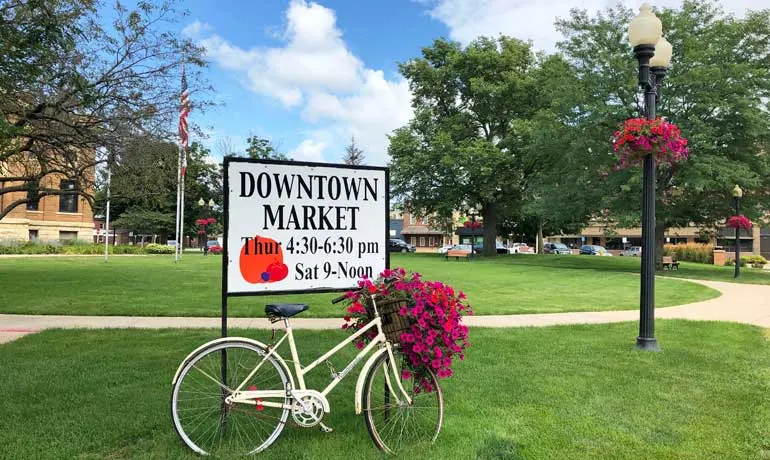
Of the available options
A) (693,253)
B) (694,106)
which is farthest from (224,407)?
(693,253)

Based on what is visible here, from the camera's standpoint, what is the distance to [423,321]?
3.88 metres

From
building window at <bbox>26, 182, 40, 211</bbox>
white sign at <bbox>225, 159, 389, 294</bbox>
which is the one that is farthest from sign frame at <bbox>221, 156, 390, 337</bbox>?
building window at <bbox>26, 182, 40, 211</bbox>

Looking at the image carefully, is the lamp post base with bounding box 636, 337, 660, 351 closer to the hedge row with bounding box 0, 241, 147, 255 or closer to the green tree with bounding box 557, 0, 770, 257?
the green tree with bounding box 557, 0, 770, 257

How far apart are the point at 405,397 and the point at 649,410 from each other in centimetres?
251

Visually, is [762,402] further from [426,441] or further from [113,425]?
[113,425]

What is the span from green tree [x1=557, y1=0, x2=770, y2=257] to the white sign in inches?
877

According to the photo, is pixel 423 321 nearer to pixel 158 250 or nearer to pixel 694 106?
pixel 694 106

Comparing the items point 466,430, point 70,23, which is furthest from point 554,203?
point 466,430

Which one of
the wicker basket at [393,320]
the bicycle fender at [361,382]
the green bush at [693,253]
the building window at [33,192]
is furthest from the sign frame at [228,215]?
the green bush at [693,253]

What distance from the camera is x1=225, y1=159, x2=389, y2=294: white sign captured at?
426 centimetres

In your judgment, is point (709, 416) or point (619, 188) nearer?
point (709, 416)

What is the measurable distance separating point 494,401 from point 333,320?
5.58 metres

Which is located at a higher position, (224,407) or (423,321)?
(423,321)

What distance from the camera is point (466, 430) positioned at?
4.32 metres
